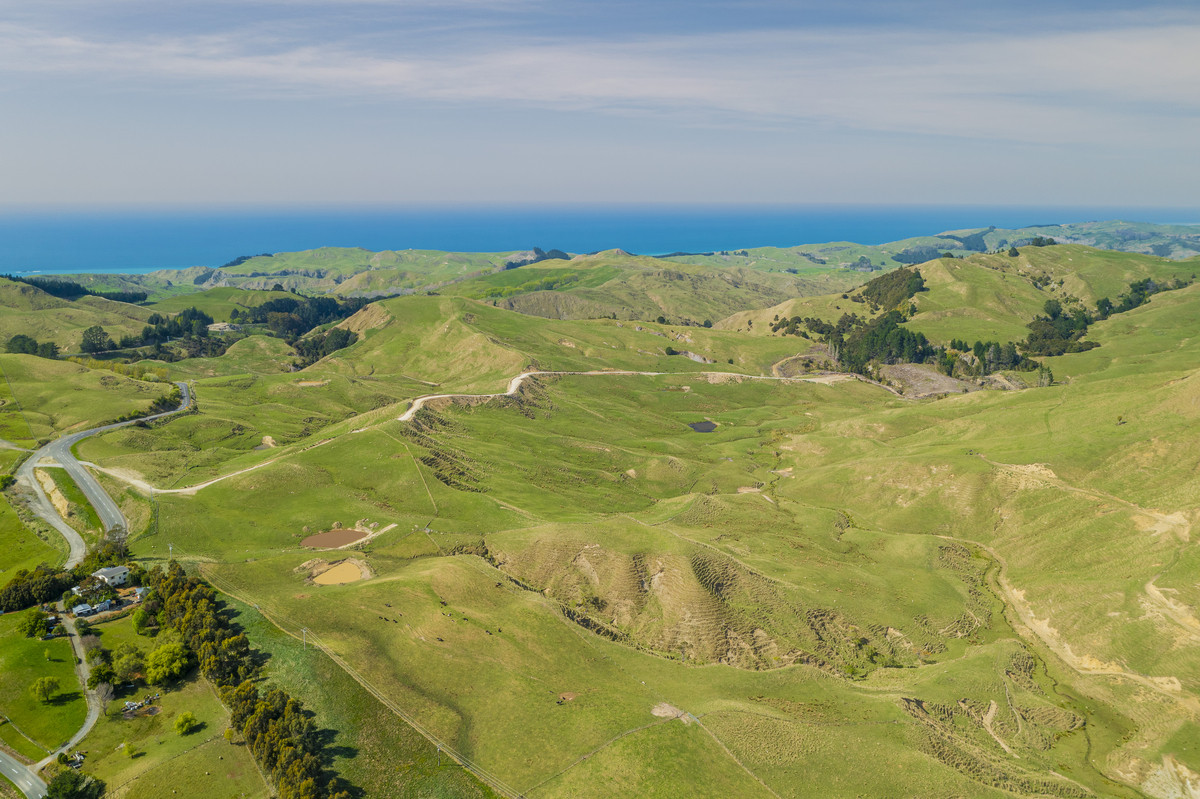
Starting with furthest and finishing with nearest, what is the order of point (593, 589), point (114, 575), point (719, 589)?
point (593, 589)
point (719, 589)
point (114, 575)

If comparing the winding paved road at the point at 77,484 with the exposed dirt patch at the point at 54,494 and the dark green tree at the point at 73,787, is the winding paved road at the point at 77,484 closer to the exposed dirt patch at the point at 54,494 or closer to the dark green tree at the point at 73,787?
the exposed dirt patch at the point at 54,494

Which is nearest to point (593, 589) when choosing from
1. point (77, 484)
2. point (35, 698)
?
point (35, 698)

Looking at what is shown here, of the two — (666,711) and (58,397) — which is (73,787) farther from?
(58,397)

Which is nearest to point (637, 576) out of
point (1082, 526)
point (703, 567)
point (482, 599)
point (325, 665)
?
point (703, 567)

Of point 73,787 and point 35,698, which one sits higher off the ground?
point 73,787

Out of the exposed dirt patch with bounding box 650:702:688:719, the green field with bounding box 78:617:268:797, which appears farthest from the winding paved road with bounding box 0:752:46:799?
the exposed dirt patch with bounding box 650:702:688:719

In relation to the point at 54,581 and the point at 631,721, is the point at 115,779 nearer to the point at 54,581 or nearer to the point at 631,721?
the point at 54,581

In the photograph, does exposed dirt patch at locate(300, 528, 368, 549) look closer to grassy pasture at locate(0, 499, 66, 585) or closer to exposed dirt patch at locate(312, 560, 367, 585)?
exposed dirt patch at locate(312, 560, 367, 585)

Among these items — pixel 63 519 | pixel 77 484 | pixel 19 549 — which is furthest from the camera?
pixel 77 484

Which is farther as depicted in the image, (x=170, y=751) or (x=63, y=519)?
(x=63, y=519)
